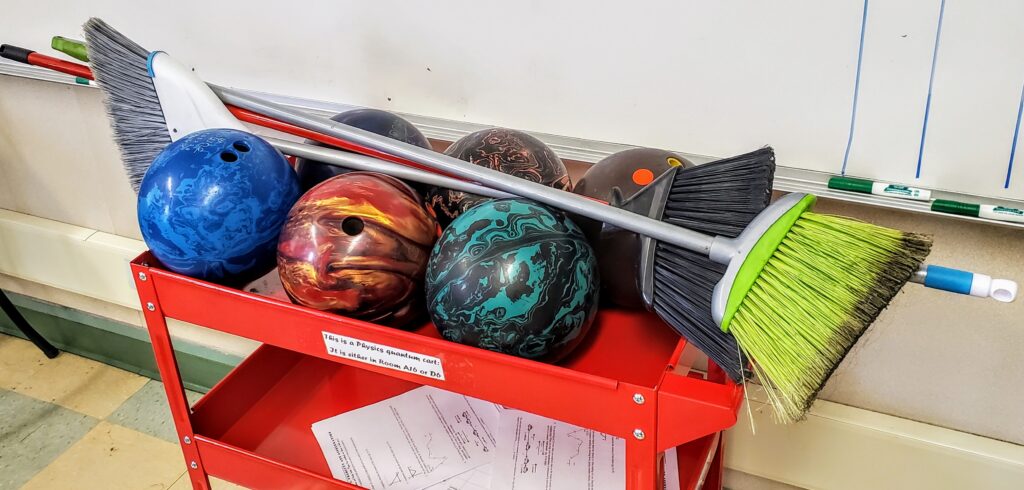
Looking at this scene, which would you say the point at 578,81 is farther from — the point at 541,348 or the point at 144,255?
the point at 144,255

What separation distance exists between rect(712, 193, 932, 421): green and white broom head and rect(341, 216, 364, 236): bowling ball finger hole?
0.44 m

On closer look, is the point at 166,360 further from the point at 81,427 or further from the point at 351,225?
the point at 81,427

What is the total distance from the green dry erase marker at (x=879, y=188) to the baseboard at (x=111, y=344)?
1504 millimetres

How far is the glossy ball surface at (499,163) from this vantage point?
104 cm

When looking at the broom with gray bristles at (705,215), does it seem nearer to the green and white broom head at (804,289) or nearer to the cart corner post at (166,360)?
the green and white broom head at (804,289)

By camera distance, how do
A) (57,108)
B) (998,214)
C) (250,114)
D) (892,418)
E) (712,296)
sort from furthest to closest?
(57,108)
(892,418)
(250,114)
(998,214)
(712,296)

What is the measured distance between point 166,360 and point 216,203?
0.32 metres

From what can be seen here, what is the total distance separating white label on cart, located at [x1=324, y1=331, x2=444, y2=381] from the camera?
2.97 feet

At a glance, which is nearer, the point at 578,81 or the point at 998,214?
the point at 998,214

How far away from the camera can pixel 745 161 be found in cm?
83

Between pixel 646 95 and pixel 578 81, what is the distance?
0.12 m

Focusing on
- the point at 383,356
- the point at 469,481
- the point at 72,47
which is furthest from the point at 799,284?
the point at 72,47

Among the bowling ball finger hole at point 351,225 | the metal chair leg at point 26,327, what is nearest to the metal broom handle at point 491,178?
the bowling ball finger hole at point 351,225

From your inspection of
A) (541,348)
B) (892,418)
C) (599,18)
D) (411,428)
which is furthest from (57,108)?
(892,418)
